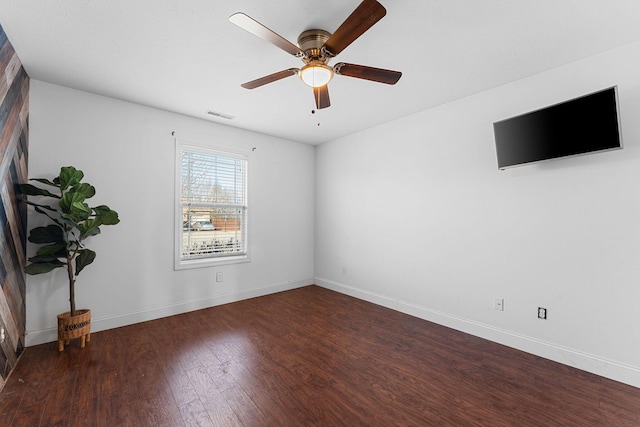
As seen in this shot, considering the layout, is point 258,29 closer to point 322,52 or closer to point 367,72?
point 322,52

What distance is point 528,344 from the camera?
2672 mm

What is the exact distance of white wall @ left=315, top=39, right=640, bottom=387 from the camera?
7.39ft

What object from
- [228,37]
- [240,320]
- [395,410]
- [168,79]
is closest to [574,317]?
[395,410]

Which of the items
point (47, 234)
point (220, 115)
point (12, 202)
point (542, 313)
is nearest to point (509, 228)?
point (542, 313)

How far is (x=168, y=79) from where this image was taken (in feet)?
9.11

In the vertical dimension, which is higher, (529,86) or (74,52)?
(74,52)

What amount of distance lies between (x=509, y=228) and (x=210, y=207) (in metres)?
3.74

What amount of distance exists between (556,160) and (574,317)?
141 cm

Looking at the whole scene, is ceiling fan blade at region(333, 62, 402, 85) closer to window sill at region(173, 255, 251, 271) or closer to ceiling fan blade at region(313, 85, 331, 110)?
ceiling fan blade at region(313, 85, 331, 110)

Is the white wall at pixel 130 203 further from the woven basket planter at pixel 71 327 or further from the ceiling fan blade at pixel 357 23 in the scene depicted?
the ceiling fan blade at pixel 357 23

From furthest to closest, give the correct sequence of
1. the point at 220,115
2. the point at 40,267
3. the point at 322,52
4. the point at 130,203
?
the point at 220,115 → the point at 130,203 → the point at 40,267 → the point at 322,52

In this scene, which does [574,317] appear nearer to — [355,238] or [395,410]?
[395,410]

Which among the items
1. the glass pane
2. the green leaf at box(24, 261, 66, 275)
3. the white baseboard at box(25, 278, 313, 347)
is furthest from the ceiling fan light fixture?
the white baseboard at box(25, 278, 313, 347)

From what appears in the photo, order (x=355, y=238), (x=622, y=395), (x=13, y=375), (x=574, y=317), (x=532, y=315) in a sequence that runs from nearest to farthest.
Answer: (x=622, y=395)
(x=13, y=375)
(x=574, y=317)
(x=532, y=315)
(x=355, y=238)
